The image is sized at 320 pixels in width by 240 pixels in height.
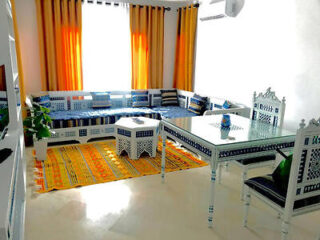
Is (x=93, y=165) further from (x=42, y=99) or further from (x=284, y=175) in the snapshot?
(x=284, y=175)

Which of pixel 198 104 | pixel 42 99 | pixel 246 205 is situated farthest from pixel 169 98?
pixel 246 205

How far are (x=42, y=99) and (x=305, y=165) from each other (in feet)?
12.6

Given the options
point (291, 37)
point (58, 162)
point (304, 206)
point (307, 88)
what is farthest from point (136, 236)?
point (291, 37)

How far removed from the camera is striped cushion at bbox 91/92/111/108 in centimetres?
494

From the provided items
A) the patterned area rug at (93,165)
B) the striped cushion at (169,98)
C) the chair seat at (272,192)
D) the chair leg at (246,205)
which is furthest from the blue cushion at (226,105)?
the chair seat at (272,192)

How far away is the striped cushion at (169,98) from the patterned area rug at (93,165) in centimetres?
133

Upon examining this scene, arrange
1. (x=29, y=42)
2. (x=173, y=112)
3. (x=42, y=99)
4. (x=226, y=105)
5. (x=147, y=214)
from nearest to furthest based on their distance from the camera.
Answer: (x=147, y=214) < (x=226, y=105) < (x=42, y=99) < (x=29, y=42) < (x=173, y=112)

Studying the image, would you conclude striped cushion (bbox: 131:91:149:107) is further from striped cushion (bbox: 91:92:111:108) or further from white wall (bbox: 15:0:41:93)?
white wall (bbox: 15:0:41:93)

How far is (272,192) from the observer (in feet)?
6.75

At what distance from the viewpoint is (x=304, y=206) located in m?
1.99

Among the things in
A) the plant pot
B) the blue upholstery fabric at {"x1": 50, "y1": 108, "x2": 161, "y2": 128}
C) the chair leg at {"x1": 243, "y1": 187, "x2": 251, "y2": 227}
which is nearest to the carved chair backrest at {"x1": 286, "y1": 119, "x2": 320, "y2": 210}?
the chair leg at {"x1": 243, "y1": 187, "x2": 251, "y2": 227}

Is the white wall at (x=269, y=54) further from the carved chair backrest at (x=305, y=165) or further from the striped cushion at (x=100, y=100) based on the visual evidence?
the striped cushion at (x=100, y=100)

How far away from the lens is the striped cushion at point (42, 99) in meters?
4.34

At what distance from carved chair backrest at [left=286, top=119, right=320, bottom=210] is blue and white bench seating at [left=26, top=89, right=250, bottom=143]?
1.87 m
